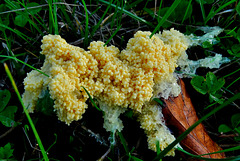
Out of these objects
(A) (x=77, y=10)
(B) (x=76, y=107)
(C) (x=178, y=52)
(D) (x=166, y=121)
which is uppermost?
(A) (x=77, y=10)

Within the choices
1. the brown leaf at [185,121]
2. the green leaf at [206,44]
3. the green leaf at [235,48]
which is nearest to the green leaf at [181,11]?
the green leaf at [206,44]

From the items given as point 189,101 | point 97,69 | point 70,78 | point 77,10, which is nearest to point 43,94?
point 70,78

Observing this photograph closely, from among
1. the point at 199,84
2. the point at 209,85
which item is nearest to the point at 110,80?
the point at 199,84

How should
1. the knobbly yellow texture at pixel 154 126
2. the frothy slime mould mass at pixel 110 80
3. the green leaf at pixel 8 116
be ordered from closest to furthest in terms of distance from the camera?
1. the frothy slime mould mass at pixel 110 80
2. the knobbly yellow texture at pixel 154 126
3. the green leaf at pixel 8 116

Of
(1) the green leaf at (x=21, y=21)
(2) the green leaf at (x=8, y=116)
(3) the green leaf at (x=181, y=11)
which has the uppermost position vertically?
(3) the green leaf at (x=181, y=11)

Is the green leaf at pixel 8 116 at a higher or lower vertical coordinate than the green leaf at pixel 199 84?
lower

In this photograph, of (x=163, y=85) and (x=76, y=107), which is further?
(x=163, y=85)

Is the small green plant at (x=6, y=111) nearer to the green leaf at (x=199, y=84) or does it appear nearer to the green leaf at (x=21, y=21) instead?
the green leaf at (x=21, y=21)

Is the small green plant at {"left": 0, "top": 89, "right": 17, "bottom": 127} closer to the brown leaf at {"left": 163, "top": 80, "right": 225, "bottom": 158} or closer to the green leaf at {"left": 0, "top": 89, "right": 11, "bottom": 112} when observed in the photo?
the green leaf at {"left": 0, "top": 89, "right": 11, "bottom": 112}

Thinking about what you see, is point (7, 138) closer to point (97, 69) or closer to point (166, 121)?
point (97, 69)
